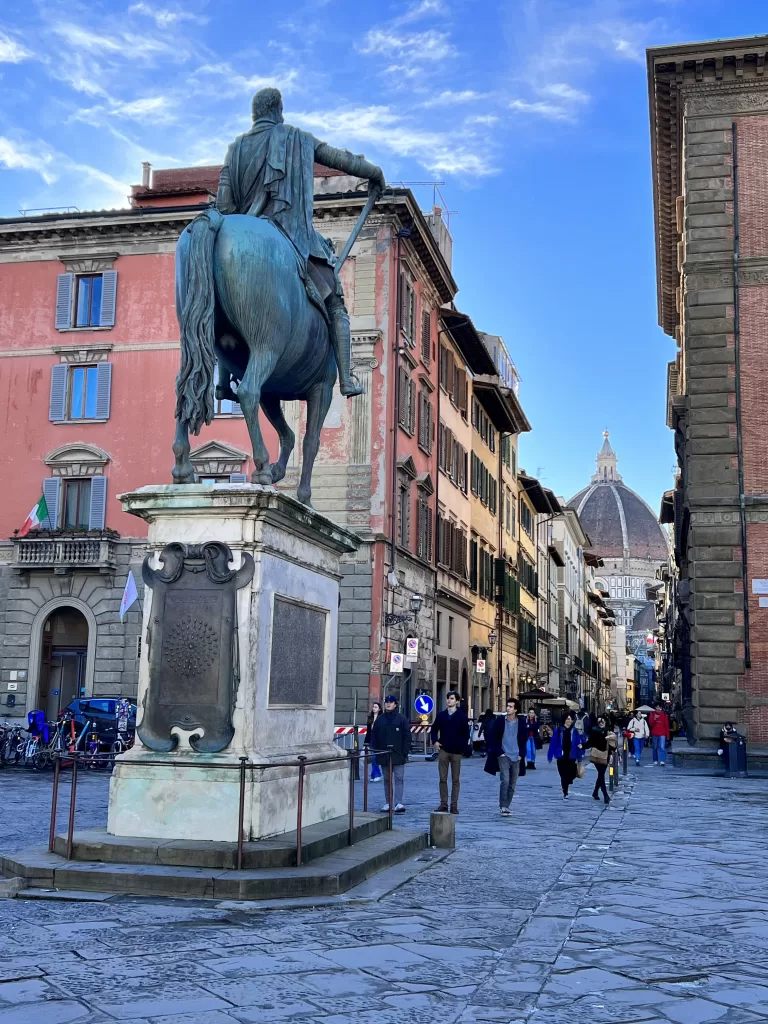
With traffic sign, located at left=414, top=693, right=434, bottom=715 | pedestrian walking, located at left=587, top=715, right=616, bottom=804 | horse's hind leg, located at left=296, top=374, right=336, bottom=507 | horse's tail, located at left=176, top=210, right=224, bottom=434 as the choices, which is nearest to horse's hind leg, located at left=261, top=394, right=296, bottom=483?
horse's hind leg, located at left=296, top=374, right=336, bottom=507

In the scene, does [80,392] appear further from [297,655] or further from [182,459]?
[297,655]

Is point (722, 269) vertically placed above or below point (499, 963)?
above

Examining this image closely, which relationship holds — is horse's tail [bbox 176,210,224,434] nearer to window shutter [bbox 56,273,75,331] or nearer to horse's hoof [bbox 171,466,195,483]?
horse's hoof [bbox 171,466,195,483]

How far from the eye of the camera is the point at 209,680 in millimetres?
8586

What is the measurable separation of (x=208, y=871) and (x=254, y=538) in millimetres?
2396

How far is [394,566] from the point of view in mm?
33938

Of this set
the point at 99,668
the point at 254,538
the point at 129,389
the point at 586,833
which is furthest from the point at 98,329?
the point at 254,538

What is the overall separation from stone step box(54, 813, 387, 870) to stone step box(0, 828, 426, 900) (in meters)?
0.05

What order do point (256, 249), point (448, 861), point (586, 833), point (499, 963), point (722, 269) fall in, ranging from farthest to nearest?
point (722, 269), point (586, 833), point (448, 861), point (256, 249), point (499, 963)

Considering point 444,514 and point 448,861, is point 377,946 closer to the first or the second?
point 448,861

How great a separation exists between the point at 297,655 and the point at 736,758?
62.0ft

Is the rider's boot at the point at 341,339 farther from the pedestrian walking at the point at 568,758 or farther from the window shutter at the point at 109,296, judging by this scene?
the window shutter at the point at 109,296

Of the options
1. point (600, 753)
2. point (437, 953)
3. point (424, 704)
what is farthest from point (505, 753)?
point (424, 704)

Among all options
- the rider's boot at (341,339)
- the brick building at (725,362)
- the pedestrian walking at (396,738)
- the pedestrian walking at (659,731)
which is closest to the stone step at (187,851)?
the rider's boot at (341,339)
